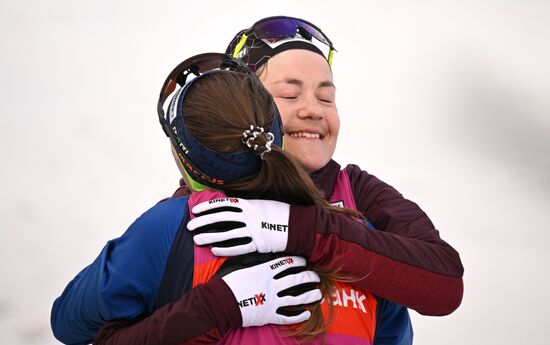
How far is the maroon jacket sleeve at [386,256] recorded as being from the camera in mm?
1020

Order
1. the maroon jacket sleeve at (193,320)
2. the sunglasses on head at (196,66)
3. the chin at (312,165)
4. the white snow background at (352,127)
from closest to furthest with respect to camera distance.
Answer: the maroon jacket sleeve at (193,320), the sunglasses on head at (196,66), the chin at (312,165), the white snow background at (352,127)

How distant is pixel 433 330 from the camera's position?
88.7 inches

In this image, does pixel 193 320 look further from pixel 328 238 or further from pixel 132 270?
pixel 328 238

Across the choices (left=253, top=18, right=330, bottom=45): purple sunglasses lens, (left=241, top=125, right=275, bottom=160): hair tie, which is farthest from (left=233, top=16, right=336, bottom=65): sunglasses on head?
(left=241, top=125, right=275, bottom=160): hair tie

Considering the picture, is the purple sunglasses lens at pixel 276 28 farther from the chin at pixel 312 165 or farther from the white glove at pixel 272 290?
the white glove at pixel 272 290

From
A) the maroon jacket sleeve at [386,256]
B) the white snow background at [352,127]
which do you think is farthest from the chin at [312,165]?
the white snow background at [352,127]

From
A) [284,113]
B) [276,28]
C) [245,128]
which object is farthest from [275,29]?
[245,128]

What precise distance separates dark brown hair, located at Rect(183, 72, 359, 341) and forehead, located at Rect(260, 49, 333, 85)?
1.86 ft

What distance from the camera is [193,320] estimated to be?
0.92 meters

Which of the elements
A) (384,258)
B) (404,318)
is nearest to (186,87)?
(384,258)

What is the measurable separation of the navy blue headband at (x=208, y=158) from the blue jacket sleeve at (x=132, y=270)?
6cm

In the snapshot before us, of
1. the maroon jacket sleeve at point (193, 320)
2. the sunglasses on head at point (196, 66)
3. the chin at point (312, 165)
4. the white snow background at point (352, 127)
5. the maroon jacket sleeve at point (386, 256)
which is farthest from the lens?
the white snow background at point (352, 127)

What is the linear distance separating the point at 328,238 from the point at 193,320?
26 centimetres

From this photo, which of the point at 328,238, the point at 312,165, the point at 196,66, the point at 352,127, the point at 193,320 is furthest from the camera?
the point at 352,127
